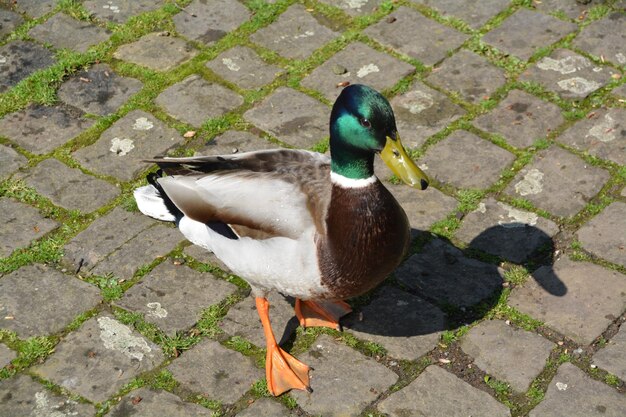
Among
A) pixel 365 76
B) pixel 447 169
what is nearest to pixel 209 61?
pixel 365 76

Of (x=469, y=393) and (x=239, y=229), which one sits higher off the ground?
(x=239, y=229)

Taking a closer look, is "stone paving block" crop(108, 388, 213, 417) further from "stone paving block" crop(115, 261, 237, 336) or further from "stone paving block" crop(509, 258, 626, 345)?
"stone paving block" crop(509, 258, 626, 345)

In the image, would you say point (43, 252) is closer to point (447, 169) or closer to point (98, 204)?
point (98, 204)

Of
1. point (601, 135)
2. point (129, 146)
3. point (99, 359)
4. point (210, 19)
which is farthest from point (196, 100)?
point (601, 135)

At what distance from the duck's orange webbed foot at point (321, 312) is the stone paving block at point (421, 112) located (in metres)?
1.31

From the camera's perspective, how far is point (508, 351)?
456 cm

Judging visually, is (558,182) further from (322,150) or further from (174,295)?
(174,295)

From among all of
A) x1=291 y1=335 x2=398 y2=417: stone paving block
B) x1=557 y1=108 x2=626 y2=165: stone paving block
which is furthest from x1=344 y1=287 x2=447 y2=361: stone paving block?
x1=557 y1=108 x2=626 y2=165: stone paving block

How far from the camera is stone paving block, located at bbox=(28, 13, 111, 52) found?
6629 millimetres

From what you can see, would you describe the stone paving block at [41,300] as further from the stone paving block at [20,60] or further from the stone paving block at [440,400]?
the stone paving block at [20,60]

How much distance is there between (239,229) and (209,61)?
2.33 metres

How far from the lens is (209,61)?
6.42 m

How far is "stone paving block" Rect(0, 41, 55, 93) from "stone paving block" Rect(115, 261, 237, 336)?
2070 millimetres

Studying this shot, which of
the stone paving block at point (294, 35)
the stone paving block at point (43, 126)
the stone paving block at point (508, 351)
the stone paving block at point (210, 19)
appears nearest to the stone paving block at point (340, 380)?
the stone paving block at point (508, 351)
